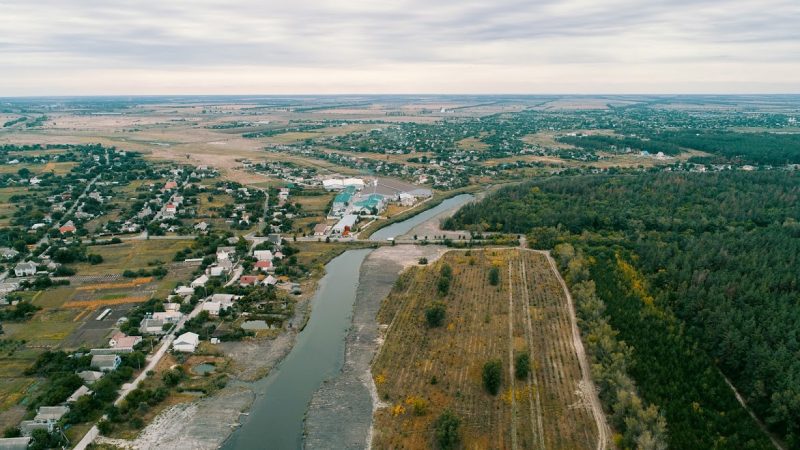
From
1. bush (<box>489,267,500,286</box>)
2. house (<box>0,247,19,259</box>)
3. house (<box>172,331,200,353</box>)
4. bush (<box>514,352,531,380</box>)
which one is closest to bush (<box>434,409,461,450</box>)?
bush (<box>514,352,531,380</box>)

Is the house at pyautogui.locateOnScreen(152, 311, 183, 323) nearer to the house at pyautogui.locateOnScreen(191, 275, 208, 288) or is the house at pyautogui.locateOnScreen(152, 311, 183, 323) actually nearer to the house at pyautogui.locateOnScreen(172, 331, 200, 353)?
A: the house at pyautogui.locateOnScreen(172, 331, 200, 353)

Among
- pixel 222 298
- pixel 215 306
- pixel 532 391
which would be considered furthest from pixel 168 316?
pixel 532 391

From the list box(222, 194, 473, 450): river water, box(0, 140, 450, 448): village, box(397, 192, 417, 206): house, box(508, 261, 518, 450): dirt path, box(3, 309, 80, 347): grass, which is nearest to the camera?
box(508, 261, 518, 450): dirt path

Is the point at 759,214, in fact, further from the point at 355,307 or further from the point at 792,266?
the point at 355,307

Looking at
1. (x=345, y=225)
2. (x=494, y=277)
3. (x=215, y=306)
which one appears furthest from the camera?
(x=345, y=225)

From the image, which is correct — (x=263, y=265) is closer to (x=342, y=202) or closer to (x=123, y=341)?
(x=123, y=341)

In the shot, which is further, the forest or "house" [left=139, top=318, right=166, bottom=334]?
"house" [left=139, top=318, right=166, bottom=334]

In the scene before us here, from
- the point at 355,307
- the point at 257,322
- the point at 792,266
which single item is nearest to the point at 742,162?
the point at 792,266
